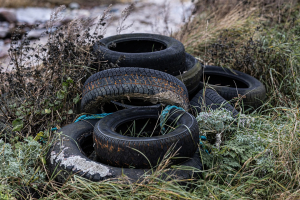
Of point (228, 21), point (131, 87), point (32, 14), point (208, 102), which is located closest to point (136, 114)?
point (131, 87)

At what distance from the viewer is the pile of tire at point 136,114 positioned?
262 centimetres

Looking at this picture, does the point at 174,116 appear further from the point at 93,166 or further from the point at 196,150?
the point at 93,166

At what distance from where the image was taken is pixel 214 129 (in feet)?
10.6

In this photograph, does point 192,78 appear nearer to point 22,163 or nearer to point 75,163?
point 75,163

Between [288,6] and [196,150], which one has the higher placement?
[288,6]

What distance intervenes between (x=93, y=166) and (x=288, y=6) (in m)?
6.05

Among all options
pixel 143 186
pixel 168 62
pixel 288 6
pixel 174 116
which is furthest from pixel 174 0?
pixel 143 186

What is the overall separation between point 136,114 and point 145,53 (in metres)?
0.94

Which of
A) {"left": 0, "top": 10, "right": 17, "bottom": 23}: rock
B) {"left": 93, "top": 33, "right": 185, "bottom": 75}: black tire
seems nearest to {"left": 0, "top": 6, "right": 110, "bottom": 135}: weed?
{"left": 93, "top": 33, "right": 185, "bottom": 75}: black tire

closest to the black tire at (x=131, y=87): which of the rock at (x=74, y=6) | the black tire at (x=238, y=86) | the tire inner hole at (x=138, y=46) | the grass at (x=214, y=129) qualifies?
the grass at (x=214, y=129)

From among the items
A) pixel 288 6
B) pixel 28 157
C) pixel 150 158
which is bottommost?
pixel 28 157

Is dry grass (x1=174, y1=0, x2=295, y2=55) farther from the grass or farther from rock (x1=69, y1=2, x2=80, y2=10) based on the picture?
rock (x1=69, y1=2, x2=80, y2=10)

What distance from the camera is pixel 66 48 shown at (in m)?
3.91

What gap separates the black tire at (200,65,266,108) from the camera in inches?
160
